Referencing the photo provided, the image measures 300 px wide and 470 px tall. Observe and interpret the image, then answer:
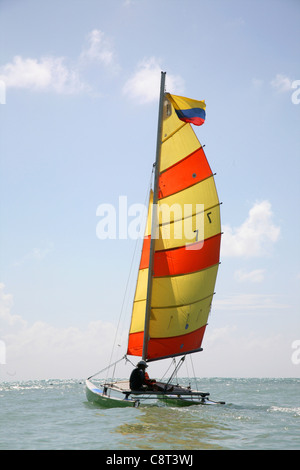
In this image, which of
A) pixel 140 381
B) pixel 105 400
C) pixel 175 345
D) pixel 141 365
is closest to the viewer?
pixel 140 381

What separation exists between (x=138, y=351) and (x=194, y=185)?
7539 millimetres

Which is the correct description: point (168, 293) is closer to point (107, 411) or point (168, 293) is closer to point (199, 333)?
point (199, 333)

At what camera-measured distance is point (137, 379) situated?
17578mm

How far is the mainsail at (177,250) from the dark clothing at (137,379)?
1745 mm

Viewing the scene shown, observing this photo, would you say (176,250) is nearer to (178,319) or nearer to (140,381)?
(178,319)

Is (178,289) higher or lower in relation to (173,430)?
higher

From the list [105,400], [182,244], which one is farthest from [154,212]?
[105,400]

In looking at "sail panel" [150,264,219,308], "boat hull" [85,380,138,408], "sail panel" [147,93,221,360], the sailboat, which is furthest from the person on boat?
"sail panel" [150,264,219,308]

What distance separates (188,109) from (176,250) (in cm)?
638

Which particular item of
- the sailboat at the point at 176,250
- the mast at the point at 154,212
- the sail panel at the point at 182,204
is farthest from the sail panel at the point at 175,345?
the sail panel at the point at 182,204

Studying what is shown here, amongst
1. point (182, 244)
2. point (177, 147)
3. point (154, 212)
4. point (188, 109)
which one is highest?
point (188, 109)

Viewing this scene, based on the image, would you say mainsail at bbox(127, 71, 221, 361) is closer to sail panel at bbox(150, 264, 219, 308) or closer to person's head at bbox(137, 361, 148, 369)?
sail panel at bbox(150, 264, 219, 308)

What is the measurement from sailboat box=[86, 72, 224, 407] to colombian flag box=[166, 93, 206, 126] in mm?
44

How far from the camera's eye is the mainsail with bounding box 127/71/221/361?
19578 mm
